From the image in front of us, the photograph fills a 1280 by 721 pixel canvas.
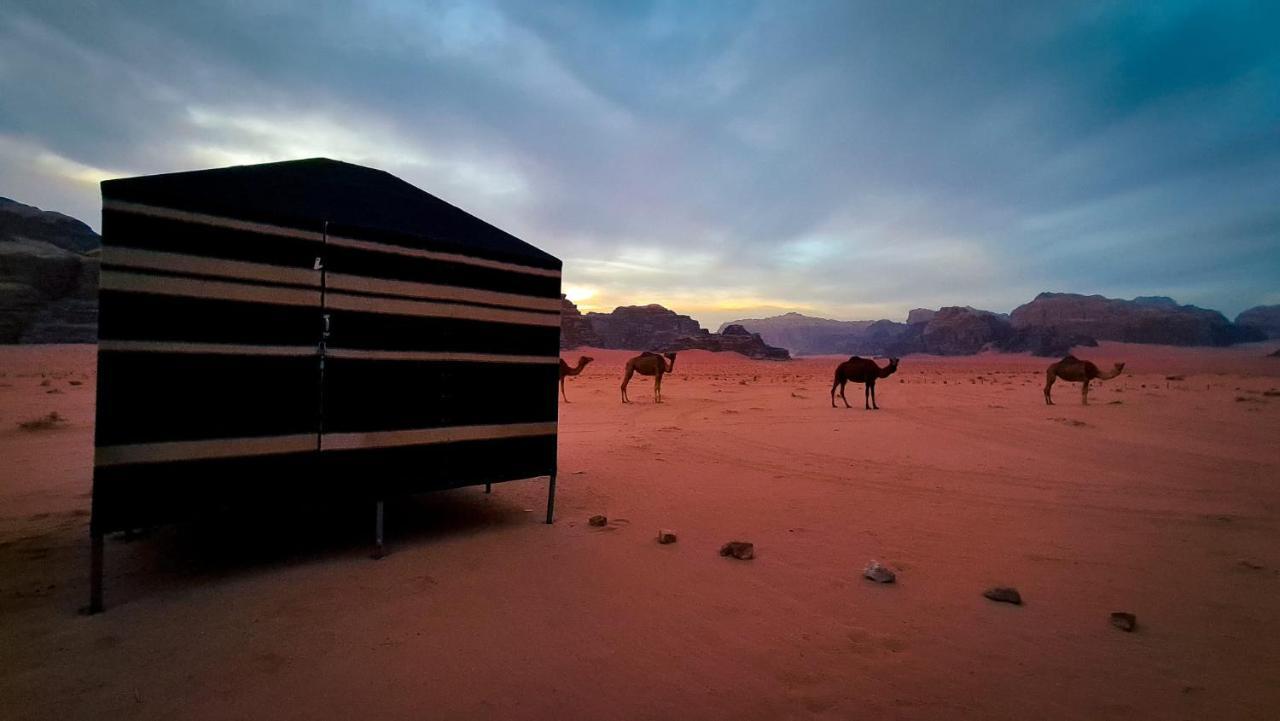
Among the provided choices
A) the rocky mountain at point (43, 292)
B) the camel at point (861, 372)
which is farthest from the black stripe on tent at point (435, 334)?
the rocky mountain at point (43, 292)

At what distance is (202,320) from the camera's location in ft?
14.1

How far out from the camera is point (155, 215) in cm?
409

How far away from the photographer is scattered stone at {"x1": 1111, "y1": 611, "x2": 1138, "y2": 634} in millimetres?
4102

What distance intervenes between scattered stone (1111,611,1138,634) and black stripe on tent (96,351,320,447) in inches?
264

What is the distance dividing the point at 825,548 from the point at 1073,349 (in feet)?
373

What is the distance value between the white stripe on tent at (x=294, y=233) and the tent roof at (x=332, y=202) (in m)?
0.04

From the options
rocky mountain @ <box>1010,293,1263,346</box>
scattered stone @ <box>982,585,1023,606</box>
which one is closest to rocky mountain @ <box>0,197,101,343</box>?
scattered stone @ <box>982,585,1023,606</box>

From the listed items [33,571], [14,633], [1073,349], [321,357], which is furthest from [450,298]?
[1073,349]

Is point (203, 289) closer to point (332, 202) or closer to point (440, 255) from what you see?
point (332, 202)

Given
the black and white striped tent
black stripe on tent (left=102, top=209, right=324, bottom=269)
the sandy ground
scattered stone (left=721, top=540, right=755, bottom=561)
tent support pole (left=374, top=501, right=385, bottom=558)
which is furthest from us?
scattered stone (left=721, top=540, right=755, bottom=561)

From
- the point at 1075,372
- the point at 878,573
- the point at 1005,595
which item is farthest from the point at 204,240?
the point at 1075,372

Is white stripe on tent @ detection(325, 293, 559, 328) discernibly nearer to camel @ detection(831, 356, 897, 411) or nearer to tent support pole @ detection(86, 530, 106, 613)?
tent support pole @ detection(86, 530, 106, 613)

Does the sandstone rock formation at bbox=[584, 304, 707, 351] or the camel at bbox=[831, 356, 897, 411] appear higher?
the sandstone rock formation at bbox=[584, 304, 707, 351]

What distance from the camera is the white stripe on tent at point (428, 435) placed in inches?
196
